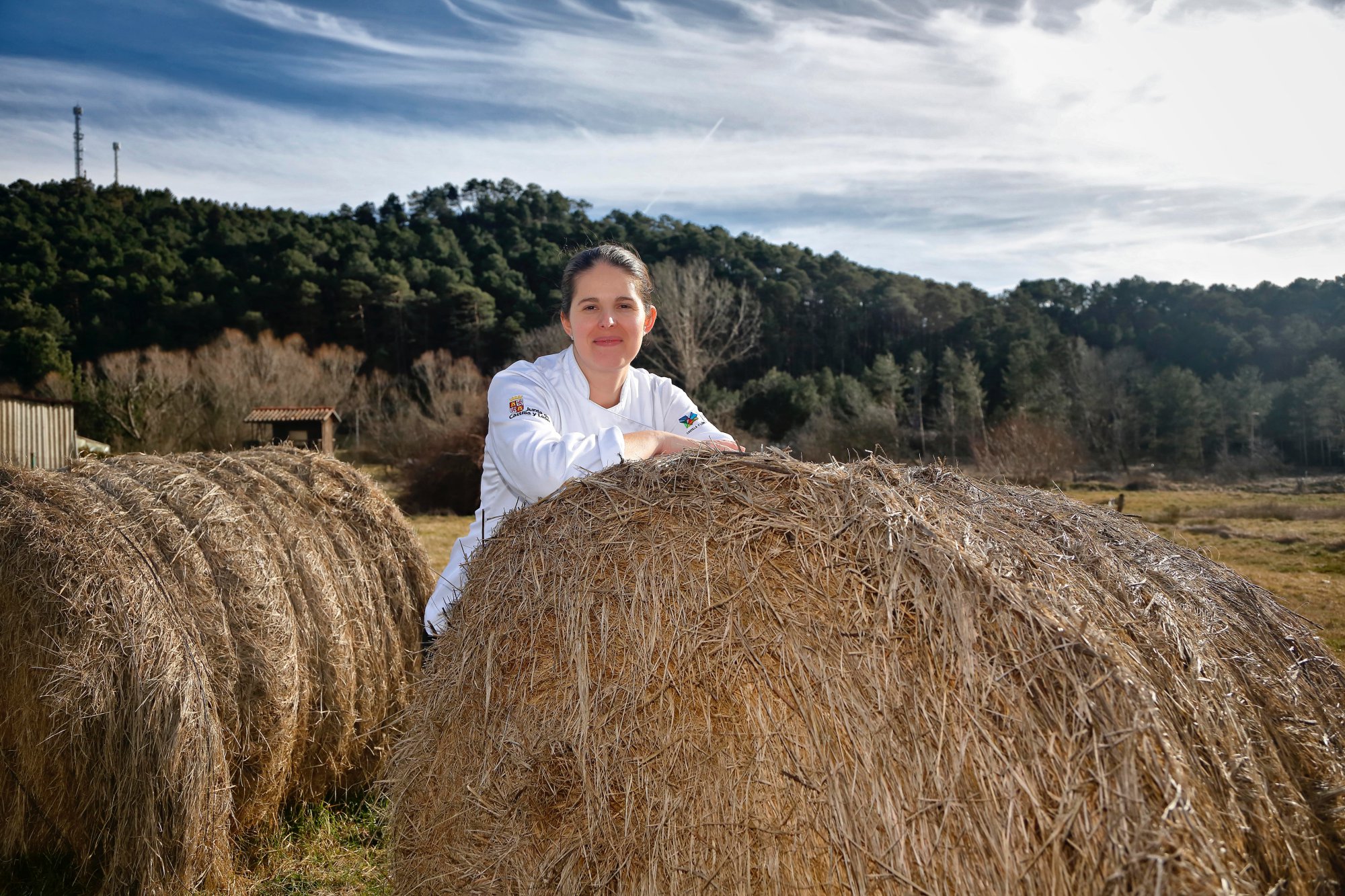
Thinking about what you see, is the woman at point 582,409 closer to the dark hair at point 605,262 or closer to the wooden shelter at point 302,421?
the dark hair at point 605,262

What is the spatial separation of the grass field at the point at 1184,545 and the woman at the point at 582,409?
1.37 meters

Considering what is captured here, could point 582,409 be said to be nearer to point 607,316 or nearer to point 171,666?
point 607,316

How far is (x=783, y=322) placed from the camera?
210ft

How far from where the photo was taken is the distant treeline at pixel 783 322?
4300cm

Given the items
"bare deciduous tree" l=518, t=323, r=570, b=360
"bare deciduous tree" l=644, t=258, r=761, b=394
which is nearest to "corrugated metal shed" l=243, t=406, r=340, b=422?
"bare deciduous tree" l=518, t=323, r=570, b=360

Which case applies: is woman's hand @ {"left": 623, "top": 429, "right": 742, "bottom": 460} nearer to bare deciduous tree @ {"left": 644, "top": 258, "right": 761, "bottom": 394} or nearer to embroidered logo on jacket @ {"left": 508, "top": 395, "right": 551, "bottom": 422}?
embroidered logo on jacket @ {"left": 508, "top": 395, "right": 551, "bottom": 422}

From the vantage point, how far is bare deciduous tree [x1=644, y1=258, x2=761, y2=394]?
136 feet

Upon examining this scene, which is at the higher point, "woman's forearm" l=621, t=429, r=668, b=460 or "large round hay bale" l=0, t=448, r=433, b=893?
"woman's forearm" l=621, t=429, r=668, b=460

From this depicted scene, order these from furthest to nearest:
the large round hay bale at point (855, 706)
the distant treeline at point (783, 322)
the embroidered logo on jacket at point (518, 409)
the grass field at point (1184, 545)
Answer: the distant treeline at point (783, 322) < the grass field at point (1184, 545) < the embroidered logo on jacket at point (518, 409) < the large round hay bale at point (855, 706)

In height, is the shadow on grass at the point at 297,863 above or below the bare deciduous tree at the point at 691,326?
below

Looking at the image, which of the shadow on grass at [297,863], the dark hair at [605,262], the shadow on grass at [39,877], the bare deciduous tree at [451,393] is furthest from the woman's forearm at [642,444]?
the bare deciduous tree at [451,393]

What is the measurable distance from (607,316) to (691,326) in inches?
1528

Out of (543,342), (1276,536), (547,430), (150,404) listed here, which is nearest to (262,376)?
(150,404)

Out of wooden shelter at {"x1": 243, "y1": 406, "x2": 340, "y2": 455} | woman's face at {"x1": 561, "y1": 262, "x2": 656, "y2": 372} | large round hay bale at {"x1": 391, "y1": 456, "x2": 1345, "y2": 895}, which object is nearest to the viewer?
large round hay bale at {"x1": 391, "y1": 456, "x2": 1345, "y2": 895}
